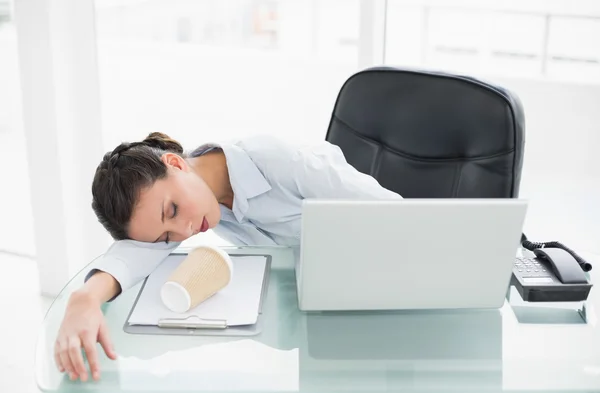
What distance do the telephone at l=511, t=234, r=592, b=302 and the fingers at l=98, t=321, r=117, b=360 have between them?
69cm

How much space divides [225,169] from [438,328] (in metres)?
0.65

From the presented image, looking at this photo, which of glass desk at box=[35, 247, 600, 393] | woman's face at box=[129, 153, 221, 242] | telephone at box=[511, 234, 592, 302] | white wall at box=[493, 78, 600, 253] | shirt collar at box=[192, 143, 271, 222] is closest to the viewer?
glass desk at box=[35, 247, 600, 393]

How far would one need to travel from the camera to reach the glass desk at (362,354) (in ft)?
3.06

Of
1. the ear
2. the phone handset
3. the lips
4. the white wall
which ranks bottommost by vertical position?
the white wall

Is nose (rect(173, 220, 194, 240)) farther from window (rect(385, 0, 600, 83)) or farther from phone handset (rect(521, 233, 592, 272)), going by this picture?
window (rect(385, 0, 600, 83))

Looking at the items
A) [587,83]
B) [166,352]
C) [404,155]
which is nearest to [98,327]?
[166,352]

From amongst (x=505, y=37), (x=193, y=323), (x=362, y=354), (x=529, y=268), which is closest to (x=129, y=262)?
(x=193, y=323)

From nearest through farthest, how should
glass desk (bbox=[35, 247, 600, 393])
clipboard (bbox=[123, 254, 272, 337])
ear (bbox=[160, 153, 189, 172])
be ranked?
glass desk (bbox=[35, 247, 600, 393]) → clipboard (bbox=[123, 254, 272, 337]) → ear (bbox=[160, 153, 189, 172])

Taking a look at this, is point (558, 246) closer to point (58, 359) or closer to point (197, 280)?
point (197, 280)

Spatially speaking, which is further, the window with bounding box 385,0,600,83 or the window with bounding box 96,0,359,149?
the window with bounding box 96,0,359,149

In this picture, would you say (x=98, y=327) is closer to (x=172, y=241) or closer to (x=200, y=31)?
(x=172, y=241)

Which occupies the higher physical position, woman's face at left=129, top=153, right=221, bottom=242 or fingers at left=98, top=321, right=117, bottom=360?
woman's face at left=129, top=153, right=221, bottom=242

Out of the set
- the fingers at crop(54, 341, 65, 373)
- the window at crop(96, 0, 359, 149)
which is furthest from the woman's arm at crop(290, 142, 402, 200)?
the window at crop(96, 0, 359, 149)

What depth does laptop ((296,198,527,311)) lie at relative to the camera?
953 millimetres
